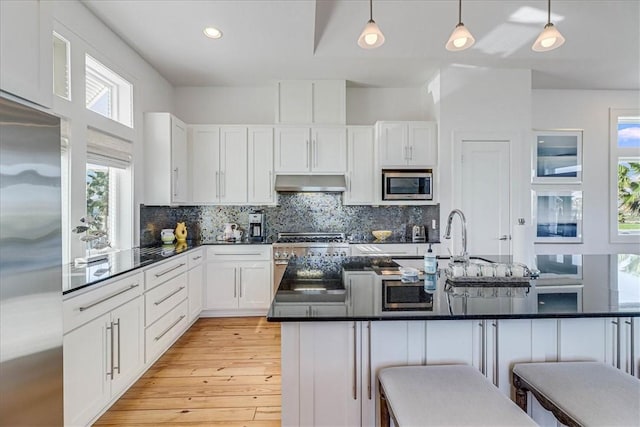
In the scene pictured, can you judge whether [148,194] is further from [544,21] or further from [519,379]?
[544,21]

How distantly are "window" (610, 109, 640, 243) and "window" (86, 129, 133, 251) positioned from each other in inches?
245

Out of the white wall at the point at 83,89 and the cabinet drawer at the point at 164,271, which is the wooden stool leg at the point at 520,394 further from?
the white wall at the point at 83,89

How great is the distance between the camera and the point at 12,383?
3.79 feet

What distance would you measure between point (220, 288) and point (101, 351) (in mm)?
1961

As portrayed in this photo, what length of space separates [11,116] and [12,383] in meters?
0.95

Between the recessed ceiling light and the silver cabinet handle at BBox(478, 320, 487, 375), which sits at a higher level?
the recessed ceiling light

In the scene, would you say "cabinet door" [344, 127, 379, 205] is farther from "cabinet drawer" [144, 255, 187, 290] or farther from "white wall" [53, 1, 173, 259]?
"white wall" [53, 1, 173, 259]

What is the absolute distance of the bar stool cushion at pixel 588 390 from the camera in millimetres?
1070

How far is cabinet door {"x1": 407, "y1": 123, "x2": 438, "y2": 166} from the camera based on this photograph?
4059 mm

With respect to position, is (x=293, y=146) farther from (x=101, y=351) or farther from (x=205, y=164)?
(x=101, y=351)

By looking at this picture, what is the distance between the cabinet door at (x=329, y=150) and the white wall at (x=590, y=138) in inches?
108

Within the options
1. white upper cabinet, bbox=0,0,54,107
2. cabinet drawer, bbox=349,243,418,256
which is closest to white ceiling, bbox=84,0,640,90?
white upper cabinet, bbox=0,0,54,107

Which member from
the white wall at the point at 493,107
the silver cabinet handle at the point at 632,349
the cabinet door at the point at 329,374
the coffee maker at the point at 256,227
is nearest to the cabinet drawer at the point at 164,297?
the coffee maker at the point at 256,227

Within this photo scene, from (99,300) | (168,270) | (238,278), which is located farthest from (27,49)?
(238,278)
